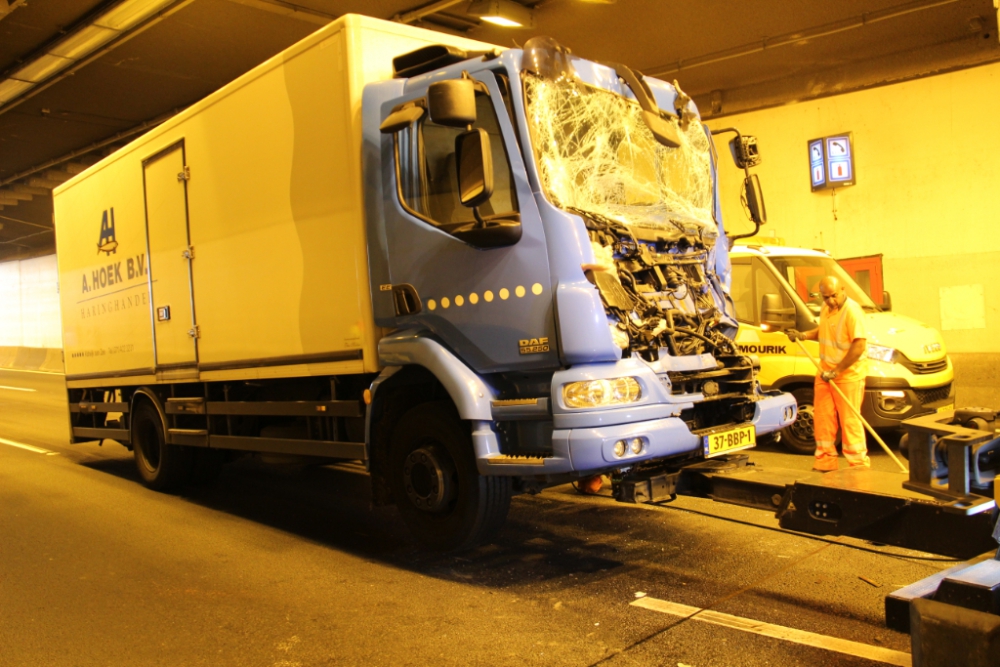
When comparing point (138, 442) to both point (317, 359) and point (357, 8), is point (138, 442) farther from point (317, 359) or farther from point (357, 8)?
Result: point (357, 8)

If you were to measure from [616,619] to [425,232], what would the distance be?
2500 millimetres

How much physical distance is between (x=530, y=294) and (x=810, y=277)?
18.5ft

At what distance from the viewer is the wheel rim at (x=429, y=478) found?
16.6ft

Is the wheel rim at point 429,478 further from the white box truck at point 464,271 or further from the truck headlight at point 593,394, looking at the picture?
the truck headlight at point 593,394

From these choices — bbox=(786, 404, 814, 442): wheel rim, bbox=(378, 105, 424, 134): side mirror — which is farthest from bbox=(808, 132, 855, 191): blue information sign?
bbox=(378, 105, 424, 134): side mirror

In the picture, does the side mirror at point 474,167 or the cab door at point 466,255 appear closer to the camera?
the side mirror at point 474,167

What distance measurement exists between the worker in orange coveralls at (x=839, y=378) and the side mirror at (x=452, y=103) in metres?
4.27

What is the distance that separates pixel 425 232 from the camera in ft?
16.8

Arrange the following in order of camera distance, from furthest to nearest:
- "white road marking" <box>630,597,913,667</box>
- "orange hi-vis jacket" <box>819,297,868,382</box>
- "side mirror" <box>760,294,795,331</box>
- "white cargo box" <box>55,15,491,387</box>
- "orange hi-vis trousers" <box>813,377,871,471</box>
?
"side mirror" <box>760,294,795,331</box> → "orange hi-vis jacket" <box>819,297,868,382</box> → "orange hi-vis trousers" <box>813,377,871,471</box> → "white cargo box" <box>55,15,491,387</box> → "white road marking" <box>630,597,913,667</box>

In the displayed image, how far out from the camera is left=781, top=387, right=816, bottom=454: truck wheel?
871 cm

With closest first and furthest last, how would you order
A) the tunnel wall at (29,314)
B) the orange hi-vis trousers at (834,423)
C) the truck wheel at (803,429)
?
the orange hi-vis trousers at (834,423)
the truck wheel at (803,429)
the tunnel wall at (29,314)

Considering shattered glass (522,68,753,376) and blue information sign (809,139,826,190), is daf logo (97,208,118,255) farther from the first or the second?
blue information sign (809,139,826,190)

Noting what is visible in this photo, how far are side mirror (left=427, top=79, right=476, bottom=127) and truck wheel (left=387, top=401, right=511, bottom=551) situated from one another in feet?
5.70

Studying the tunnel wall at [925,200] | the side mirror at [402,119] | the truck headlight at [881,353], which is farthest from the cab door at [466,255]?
the tunnel wall at [925,200]
